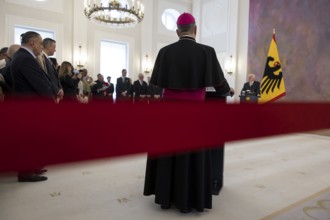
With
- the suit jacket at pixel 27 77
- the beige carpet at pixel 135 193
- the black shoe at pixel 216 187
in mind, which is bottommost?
the beige carpet at pixel 135 193

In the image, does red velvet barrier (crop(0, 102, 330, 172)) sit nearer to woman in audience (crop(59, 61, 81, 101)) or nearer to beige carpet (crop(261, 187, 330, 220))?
beige carpet (crop(261, 187, 330, 220))

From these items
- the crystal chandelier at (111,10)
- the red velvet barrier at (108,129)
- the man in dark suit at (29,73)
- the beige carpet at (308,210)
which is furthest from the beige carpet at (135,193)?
the crystal chandelier at (111,10)

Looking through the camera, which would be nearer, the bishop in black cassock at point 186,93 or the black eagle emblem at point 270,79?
the bishop in black cassock at point 186,93

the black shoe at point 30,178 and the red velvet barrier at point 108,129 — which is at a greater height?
the red velvet barrier at point 108,129

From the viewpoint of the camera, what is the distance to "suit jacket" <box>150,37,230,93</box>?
6.92ft

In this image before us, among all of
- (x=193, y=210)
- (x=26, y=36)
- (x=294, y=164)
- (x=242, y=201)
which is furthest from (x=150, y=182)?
(x=294, y=164)

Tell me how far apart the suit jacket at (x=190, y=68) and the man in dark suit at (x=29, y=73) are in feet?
4.47

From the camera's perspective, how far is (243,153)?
15.4 ft

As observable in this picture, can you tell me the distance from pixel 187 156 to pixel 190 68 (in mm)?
723

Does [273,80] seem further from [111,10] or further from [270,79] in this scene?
[111,10]

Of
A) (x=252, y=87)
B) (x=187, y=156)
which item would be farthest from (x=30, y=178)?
(x=252, y=87)

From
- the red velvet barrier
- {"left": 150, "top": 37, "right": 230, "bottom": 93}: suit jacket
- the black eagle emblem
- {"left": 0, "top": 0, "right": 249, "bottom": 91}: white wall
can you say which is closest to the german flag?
the black eagle emblem

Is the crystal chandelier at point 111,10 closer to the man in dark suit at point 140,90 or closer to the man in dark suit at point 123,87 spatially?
the man in dark suit at point 123,87

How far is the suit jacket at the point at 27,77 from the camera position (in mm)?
2703
